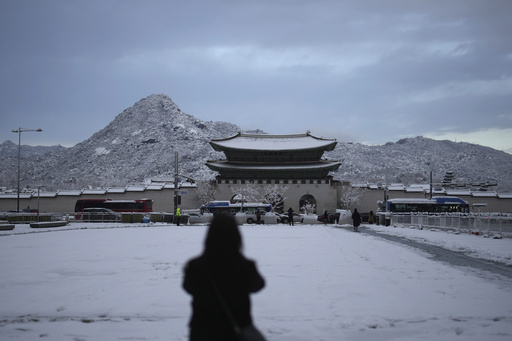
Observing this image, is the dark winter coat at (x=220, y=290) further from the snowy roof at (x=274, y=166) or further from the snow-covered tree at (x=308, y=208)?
the snowy roof at (x=274, y=166)

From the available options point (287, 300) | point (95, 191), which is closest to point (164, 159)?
Result: point (95, 191)

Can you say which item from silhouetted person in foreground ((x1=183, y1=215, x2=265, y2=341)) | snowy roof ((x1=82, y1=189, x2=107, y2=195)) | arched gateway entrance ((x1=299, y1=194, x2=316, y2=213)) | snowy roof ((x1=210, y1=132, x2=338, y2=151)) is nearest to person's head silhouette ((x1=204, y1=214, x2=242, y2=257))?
silhouetted person in foreground ((x1=183, y1=215, x2=265, y2=341))

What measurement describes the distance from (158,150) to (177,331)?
494ft

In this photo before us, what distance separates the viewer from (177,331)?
5.32m

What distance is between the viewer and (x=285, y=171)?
5791 cm

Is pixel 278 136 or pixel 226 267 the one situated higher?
pixel 278 136

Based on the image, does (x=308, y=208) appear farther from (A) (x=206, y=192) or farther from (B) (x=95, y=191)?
(B) (x=95, y=191)

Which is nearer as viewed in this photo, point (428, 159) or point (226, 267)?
point (226, 267)

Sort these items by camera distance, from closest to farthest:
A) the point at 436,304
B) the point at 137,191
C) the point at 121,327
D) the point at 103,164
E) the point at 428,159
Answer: the point at 121,327
the point at 436,304
the point at 137,191
the point at 103,164
the point at 428,159

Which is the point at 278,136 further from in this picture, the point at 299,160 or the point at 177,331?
the point at 177,331

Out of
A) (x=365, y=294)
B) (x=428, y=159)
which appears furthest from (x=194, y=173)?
(x=365, y=294)

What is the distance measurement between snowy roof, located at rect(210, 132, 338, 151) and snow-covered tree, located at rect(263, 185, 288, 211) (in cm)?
490

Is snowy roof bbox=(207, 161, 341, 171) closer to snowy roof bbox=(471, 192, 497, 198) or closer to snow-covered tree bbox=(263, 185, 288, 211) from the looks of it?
snow-covered tree bbox=(263, 185, 288, 211)

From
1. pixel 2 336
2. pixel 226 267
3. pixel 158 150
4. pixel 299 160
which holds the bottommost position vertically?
pixel 2 336
